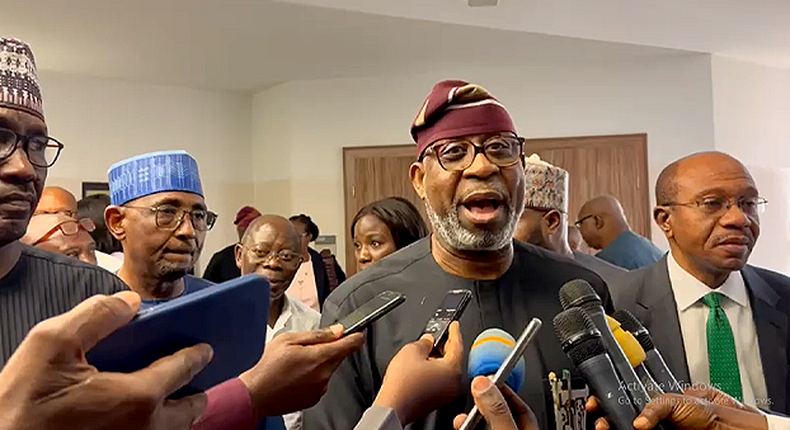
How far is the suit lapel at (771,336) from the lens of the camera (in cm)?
196

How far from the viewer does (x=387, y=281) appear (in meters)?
1.71

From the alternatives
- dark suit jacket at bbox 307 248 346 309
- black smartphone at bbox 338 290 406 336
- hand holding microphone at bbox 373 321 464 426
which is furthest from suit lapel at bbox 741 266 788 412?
dark suit jacket at bbox 307 248 346 309

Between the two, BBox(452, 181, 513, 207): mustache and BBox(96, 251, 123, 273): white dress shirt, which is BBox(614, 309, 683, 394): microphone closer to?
BBox(452, 181, 513, 207): mustache

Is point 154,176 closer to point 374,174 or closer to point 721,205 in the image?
point 721,205

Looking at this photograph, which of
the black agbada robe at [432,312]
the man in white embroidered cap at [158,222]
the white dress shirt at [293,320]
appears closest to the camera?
the black agbada robe at [432,312]

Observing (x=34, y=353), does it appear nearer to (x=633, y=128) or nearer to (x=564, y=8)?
(x=564, y=8)

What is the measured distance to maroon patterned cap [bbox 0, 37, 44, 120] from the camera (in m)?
1.22

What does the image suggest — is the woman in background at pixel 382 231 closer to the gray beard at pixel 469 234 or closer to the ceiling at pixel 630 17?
the gray beard at pixel 469 234

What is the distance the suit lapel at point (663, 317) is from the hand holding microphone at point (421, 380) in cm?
98

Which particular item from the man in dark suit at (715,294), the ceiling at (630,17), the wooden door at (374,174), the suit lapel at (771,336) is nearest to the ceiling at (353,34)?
the ceiling at (630,17)

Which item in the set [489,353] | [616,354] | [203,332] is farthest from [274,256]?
[203,332]

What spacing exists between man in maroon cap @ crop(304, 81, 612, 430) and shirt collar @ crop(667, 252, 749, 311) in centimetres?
52

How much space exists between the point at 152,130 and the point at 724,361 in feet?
17.0

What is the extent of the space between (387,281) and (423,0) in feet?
10.5
